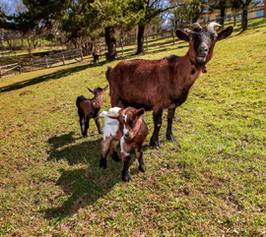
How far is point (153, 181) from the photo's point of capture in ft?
17.4

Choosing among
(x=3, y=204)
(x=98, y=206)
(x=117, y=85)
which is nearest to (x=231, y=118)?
(x=117, y=85)

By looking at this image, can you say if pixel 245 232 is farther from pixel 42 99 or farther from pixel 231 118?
pixel 42 99

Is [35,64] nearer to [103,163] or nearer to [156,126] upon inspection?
[156,126]

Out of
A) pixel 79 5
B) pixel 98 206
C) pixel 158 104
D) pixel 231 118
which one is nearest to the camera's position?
pixel 98 206

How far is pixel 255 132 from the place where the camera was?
Answer: 6609 mm

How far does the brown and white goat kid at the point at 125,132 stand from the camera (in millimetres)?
4672

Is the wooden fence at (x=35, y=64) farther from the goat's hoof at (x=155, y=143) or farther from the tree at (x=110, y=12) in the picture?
the goat's hoof at (x=155, y=143)

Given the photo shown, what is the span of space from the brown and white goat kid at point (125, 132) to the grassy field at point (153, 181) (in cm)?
42

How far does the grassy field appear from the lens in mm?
4363

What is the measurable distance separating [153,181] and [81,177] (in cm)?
139

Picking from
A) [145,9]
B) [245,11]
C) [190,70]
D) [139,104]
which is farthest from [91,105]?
[245,11]

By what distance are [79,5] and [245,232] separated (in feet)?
68.2

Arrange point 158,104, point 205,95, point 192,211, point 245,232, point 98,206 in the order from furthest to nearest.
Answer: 1. point 205,95
2. point 158,104
3. point 98,206
4. point 192,211
5. point 245,232

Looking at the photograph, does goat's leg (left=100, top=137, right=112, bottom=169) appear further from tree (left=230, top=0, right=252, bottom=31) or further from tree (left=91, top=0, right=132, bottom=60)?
tree (left=230, top=0, right=252, bottom=31)
